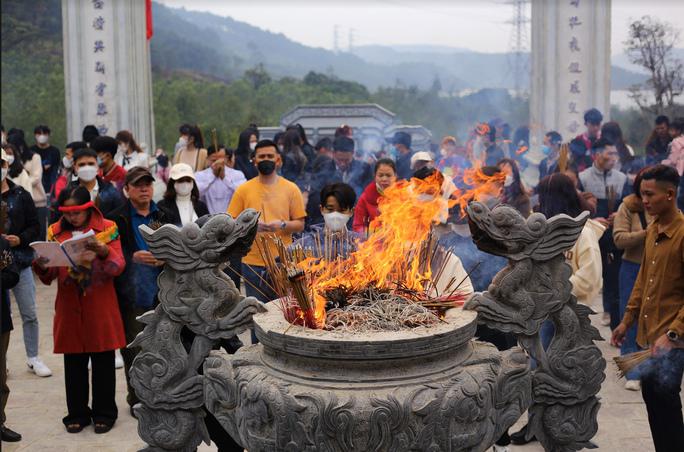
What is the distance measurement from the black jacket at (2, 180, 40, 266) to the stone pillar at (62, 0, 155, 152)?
6863 millimetres

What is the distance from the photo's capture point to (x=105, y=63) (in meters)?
11.8

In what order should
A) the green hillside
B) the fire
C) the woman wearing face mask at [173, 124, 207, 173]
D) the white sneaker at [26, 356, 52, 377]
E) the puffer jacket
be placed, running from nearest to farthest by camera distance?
1. the fire
2. the puffer jacket
3. the white sneaker at [26, 356, 52, 377]
4. the woman wearing face mask at [173, 124, 207, 173]
5. the green hillside

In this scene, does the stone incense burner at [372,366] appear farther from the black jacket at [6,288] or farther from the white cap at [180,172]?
the white cap at [180,172]

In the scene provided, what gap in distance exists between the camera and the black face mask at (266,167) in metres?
5.40

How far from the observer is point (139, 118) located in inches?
473

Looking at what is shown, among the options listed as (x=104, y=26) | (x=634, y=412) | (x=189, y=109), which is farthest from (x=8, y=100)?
(x=634, y=412)

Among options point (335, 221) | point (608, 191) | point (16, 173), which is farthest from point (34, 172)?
point (608, 191)

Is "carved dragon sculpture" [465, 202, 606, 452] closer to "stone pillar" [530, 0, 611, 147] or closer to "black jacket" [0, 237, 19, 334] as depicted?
"black jacket" [0, 237, 19, 334]

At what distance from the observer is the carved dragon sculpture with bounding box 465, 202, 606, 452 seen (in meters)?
3.23

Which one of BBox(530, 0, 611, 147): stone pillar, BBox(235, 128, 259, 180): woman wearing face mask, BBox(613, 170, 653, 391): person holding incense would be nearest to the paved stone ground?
BBox(613, 170, 653, 391): person holding incense

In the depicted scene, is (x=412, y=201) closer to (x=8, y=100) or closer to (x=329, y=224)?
(x=329, y=224)

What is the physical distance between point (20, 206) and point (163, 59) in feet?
141

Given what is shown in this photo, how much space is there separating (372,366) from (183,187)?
2.67 m

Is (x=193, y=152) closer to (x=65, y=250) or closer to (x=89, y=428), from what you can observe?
(x=65, y=250)
